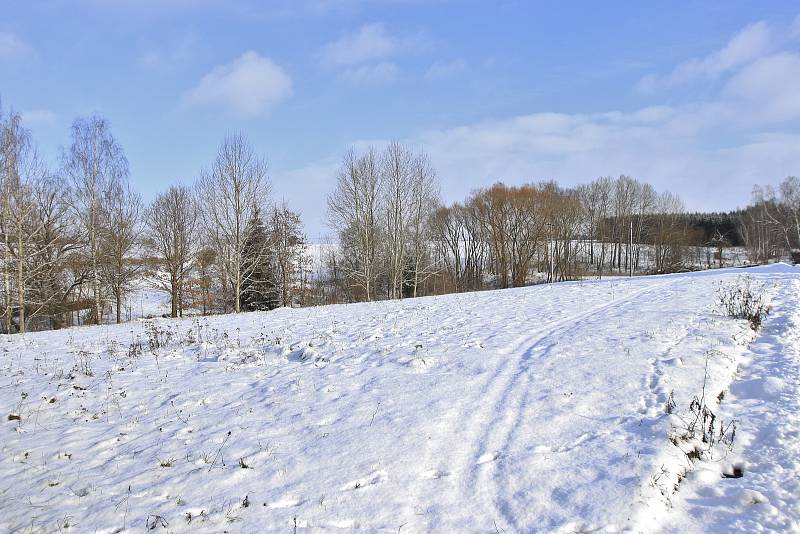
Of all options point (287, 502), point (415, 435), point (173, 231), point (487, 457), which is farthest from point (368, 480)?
point (173, 231)

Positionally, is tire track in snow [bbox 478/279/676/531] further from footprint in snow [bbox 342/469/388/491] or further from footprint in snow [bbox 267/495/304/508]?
footprint in snow [bbox 267/495/304/508]

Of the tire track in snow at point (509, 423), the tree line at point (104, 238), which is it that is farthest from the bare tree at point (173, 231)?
the tire track in snow at point (509, 423)

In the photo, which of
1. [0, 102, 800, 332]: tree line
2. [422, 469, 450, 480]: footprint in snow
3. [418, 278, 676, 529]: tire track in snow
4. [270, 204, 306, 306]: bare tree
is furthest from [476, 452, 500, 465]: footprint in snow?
[270, 204, 306, 306]: bare tree

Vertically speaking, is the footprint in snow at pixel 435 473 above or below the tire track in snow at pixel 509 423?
below

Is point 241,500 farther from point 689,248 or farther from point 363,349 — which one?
point 689,248

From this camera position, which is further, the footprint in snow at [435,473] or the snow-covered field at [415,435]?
the footprint in snow at [435,473]

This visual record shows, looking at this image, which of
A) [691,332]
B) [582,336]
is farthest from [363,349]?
[691,332]

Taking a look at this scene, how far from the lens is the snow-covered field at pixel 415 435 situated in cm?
399

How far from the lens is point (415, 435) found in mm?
5363

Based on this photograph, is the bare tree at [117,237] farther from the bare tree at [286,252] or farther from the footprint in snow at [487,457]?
the footprint in snow at [487,457]

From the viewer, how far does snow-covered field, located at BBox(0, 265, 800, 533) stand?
13.1 ft

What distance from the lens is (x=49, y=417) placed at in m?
6.82

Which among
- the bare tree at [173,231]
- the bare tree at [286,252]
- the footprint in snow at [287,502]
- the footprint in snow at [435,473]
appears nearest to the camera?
the footprint in snow at [287,502]

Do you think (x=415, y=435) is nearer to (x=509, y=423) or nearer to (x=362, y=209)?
(x=509, y=423)
